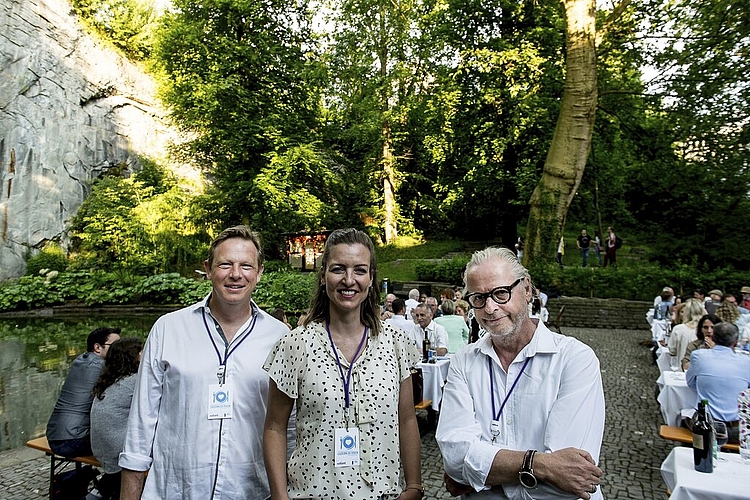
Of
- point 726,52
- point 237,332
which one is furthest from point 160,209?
point 237,332

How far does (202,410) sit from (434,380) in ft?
15.8

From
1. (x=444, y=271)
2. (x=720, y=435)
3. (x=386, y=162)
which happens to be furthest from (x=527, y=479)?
(x=386, y=162)

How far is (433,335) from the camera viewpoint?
292 inches

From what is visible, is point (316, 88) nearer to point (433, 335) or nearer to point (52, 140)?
point (52, 140)

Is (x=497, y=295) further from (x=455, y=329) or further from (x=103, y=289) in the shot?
(x=103, y=289)

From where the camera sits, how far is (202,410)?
7.22 feet

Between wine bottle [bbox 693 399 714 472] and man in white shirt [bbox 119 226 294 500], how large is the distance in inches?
104

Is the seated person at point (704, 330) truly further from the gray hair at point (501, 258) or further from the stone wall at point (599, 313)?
the stone wall at point (599, 313)

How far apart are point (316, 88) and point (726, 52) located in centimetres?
A: 1417

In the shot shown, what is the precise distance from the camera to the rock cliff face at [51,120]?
79.1 ft

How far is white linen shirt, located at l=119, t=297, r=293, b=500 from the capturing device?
7.16 ft

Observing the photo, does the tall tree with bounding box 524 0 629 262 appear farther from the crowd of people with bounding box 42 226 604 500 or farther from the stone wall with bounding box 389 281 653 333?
the crowd of people with bounding box 42 226 604 500

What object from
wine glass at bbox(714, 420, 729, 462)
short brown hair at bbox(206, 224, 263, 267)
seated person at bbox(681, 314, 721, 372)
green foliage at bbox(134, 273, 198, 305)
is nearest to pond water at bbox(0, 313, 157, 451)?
green foliage at bbox(134, 273, 198, 305)

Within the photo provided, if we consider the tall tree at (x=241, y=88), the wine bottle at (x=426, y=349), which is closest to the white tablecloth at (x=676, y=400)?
the wine bottle at (x=426, y=349)
